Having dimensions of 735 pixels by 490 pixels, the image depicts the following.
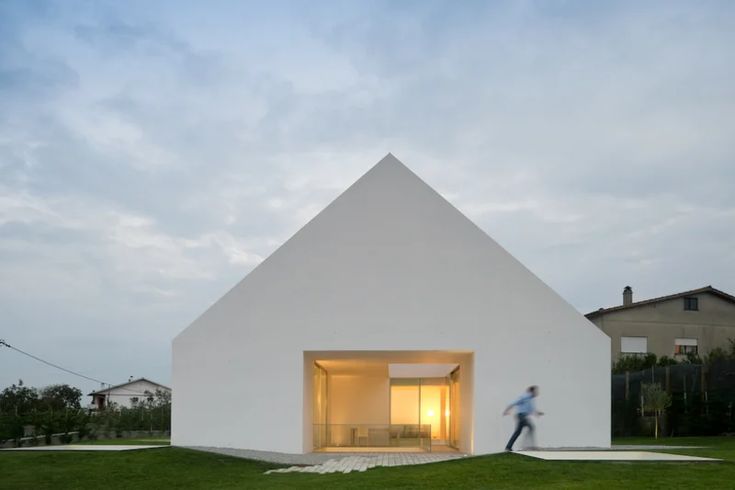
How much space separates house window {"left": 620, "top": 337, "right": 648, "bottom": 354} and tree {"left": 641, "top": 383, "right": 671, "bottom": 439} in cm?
1403

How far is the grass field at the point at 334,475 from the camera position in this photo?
12023 millimetres

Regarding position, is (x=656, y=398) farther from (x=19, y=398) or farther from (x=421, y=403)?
(x=19, y=398)

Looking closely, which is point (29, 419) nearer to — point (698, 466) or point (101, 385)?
point (698, 466)

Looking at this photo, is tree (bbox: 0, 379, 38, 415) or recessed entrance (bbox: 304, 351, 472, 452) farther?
tree (bbox: 0, 379, 38, 415)

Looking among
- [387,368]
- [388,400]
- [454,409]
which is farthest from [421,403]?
[454,409]

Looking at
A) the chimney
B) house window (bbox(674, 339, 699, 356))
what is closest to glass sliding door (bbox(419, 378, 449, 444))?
house window (bbox(674, 339, 699, 356))

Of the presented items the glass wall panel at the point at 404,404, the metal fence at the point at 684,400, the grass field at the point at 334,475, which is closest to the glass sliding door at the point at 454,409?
the glass wall panel at the point at 404,404

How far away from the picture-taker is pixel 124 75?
18859 millimetres

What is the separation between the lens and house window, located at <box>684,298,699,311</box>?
3881 centimetres

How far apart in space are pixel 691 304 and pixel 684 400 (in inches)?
619

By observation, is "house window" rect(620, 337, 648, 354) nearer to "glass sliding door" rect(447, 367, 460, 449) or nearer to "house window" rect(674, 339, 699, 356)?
"house window" rect(674, 339, 699, 356)

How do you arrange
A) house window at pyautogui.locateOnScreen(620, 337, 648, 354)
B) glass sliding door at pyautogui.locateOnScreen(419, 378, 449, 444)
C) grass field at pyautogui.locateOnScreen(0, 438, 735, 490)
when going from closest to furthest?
grass field at pyautogui.locateOnScreen(0, 438, 735, 490) < glass sliding door at pyautogui.locateOnScreen(419, 378, 449, 444) < house window at pyautogui.locateOnScreen(620, 337, 648, 354)

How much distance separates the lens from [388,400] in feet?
88.5

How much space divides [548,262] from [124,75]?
1628cm
